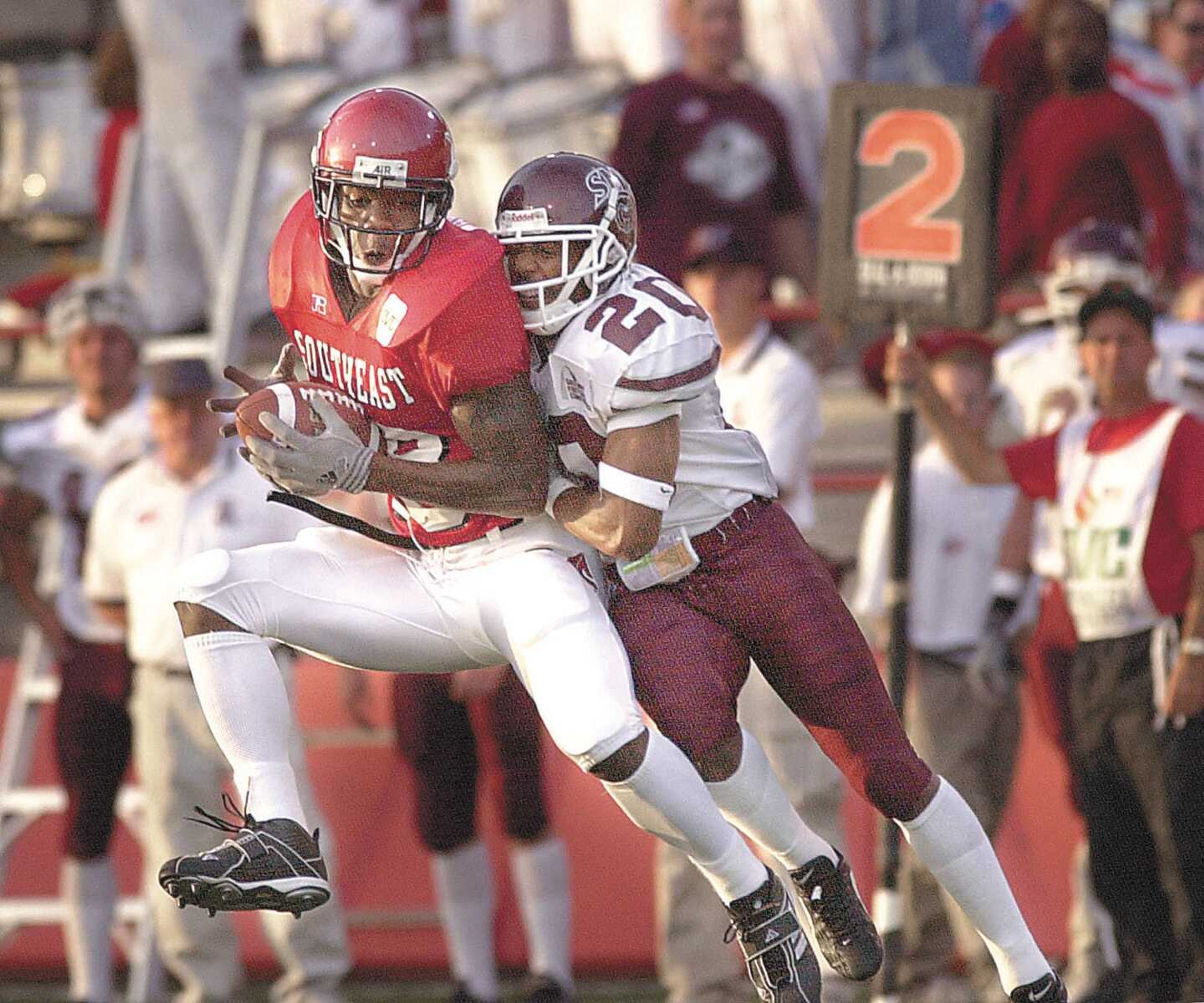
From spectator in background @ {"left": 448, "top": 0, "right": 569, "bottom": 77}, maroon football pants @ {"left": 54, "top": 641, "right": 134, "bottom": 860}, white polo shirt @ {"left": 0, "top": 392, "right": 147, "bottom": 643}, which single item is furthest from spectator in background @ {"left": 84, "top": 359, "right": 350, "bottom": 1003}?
spectator in background @ {"left": 448, "top": 0, "right": 569, "bottom": 77}

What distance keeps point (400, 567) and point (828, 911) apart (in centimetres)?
100

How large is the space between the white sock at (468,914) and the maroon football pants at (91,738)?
0.88 m

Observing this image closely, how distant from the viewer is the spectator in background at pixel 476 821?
243 inches

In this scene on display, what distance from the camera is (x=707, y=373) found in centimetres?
420

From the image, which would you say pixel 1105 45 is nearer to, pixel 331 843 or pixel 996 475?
pixel 996 475

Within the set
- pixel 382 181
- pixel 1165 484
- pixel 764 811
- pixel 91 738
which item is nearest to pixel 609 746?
pixel 764 811

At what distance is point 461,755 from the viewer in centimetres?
621

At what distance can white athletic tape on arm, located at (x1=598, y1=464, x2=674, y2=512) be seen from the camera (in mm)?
4098

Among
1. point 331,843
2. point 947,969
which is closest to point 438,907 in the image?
point 331,843

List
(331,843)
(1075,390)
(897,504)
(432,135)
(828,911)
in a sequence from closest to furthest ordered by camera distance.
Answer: (432,135) → (828,911) → (897,504) → (1075,390) → (331,843)

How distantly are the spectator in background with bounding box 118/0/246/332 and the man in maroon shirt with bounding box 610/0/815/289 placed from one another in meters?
1.44

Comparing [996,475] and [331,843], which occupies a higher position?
[996,475]

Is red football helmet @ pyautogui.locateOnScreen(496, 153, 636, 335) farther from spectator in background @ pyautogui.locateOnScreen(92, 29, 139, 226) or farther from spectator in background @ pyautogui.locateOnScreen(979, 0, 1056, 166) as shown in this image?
spectator in background @ pyautogui.locateOnScreen(92, 29, 139, 226)

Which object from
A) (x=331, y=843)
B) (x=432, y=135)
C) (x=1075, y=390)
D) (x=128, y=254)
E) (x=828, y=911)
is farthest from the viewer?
(x=128, y=254)
